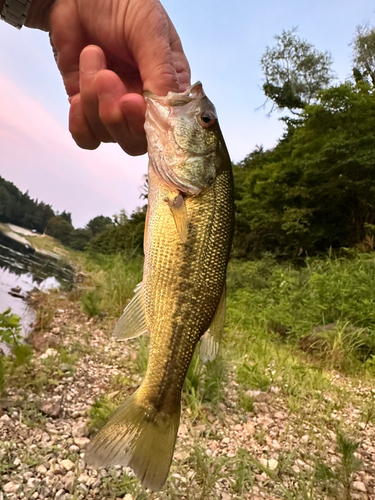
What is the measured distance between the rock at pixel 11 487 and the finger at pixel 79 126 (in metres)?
2.01

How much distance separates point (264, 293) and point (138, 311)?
24.7 feet

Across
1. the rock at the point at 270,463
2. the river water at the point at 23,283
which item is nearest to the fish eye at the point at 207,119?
the rock at the point at 270,463

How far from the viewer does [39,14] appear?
1.94 metres

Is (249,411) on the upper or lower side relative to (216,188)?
lower

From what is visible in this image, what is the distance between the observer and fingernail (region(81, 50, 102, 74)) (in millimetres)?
1466

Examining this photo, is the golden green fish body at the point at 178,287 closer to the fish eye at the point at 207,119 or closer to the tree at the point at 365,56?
the fish eye at the point at 207,119

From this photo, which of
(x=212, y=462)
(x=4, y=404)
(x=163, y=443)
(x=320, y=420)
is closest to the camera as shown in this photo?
(x=163, y=443)

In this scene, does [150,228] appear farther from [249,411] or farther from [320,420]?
[320,420]

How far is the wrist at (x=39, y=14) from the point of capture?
190 centimetres

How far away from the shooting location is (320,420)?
10.7ft

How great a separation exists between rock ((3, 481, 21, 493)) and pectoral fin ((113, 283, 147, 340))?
151cm

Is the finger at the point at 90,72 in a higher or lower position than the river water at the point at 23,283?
higher

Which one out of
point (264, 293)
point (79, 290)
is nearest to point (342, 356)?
point (264, 293)

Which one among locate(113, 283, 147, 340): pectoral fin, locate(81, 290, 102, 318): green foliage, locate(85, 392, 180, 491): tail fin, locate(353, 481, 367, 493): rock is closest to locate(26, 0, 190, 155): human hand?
locate(113, 283, 147, 340): pectoral fin
